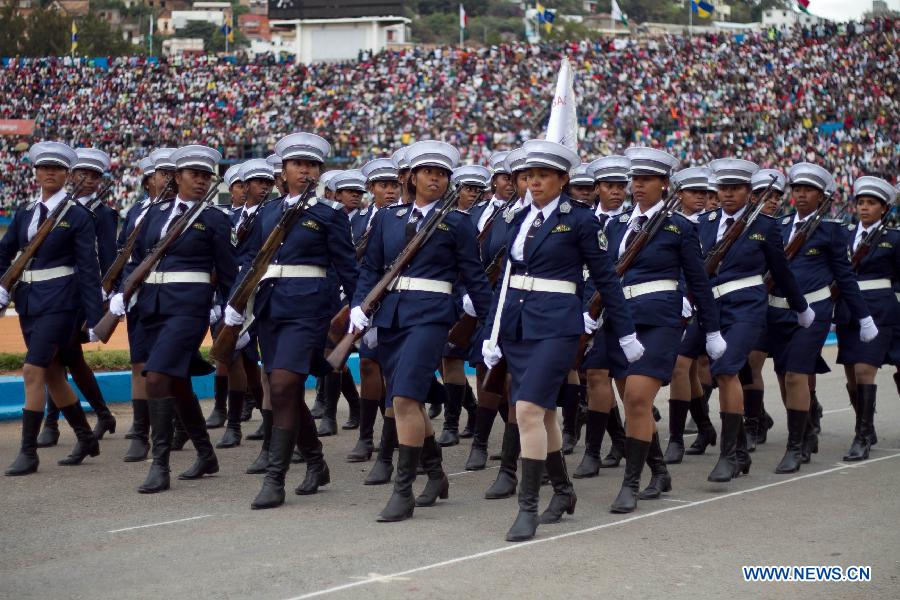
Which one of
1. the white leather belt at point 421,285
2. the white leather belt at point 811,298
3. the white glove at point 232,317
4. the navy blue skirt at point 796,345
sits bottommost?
the navy blue skirt at point 796,345

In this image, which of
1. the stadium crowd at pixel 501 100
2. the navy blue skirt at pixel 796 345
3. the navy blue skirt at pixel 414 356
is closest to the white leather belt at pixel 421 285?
the navy blue skirt at pixel 414 356

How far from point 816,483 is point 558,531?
7.68 feet

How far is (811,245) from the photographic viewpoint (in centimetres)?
914

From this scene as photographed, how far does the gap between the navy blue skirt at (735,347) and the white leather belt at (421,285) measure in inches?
78.6

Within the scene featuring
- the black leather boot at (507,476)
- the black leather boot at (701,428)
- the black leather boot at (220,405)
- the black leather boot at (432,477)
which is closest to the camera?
the black leather boot at (432,477)

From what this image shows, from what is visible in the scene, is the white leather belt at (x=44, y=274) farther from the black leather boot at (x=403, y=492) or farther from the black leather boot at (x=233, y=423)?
the black leather boot at (x=403, y=492)

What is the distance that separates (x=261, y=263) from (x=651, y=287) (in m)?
2.21

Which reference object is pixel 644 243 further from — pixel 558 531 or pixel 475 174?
pixel 475 174

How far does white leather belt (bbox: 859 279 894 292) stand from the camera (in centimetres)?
985

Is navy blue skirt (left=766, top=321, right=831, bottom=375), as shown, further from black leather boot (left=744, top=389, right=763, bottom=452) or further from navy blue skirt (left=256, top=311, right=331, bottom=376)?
navy blue skirt (left=256, top=311, right=331, bottom=376)

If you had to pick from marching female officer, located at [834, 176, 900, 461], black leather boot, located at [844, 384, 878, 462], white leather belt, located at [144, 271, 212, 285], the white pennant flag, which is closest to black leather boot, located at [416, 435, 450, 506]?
white leather belt, located at [144, 271, 212, 285]

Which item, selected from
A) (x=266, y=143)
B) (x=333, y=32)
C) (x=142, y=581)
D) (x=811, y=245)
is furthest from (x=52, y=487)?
(x=333, y=32)

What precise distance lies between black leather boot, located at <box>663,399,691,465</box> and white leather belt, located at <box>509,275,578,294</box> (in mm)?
2617

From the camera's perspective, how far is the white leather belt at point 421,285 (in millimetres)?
7152
